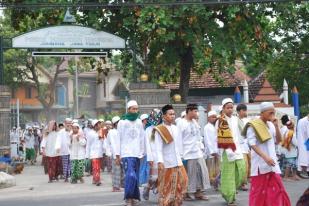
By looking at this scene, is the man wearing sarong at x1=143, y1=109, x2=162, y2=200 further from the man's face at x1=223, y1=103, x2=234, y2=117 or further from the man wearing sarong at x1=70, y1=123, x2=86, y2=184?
the man wearing sarong at x1=70, y1=123, x2=86, y2=184

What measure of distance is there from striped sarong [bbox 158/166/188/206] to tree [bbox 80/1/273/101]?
799 cm

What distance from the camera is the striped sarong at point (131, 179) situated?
38.6 ft

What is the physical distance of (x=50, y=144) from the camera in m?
19.3

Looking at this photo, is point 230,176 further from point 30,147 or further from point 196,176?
point 30,147

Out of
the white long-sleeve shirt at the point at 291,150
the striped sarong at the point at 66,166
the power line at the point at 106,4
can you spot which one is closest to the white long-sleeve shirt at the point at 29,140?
the striped sarong at the point at 66,166

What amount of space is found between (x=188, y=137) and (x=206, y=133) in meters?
1.29

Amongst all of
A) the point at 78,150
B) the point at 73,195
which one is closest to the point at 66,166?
the point at 78,150

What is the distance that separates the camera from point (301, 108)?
31328mm

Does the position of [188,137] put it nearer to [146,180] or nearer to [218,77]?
[146,180]

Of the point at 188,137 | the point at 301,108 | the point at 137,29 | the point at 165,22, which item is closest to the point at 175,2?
the point at 165,22

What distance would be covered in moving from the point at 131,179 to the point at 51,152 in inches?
311

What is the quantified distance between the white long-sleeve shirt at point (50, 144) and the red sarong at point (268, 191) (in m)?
10.7

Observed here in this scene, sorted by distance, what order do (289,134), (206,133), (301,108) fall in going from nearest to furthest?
(206,133) < (289,134) < (301,108)

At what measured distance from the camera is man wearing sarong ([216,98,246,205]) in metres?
11.6
